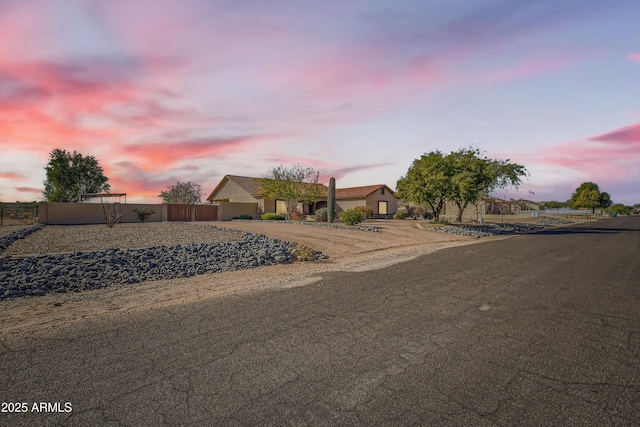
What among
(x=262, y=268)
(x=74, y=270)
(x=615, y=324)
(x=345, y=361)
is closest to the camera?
(x=345, y=361)

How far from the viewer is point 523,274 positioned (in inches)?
336

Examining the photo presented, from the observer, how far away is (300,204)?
43.8 meters

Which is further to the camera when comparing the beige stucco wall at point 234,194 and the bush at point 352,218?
the beige stucco wall at point 234,194

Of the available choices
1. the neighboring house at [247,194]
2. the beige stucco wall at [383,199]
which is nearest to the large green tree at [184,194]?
the neighboring house at [247,194]

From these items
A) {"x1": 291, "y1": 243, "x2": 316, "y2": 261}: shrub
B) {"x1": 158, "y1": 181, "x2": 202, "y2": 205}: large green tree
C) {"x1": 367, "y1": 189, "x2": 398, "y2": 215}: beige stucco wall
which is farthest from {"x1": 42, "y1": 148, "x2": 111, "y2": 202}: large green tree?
{"x1": 291, "y1": 243, "x2": 316, "y2": 261}: shrub

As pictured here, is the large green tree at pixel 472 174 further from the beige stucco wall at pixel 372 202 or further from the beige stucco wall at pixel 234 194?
the beige stucco wall at pixel 234 194

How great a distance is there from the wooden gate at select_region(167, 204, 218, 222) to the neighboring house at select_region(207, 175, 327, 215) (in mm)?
6408

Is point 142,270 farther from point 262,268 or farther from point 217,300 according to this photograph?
point 217,300

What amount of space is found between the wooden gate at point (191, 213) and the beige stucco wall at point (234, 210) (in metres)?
0.74

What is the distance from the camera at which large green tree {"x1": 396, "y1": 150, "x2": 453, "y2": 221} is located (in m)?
24.9

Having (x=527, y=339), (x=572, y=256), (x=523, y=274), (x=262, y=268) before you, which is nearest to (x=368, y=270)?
(x=262, y=268)

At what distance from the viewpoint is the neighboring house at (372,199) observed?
1831 inches

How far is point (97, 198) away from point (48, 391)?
40303 millimetres

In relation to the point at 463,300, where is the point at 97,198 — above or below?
above
